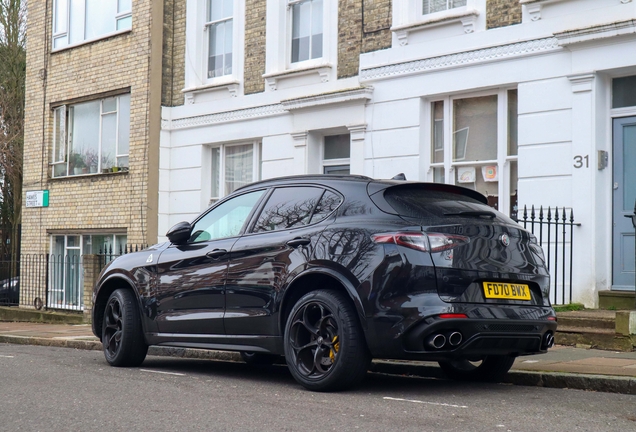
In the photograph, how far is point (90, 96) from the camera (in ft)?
63.9

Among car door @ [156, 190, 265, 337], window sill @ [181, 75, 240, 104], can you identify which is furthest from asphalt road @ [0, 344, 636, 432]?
window sill @ [181, 75, 240, 104]

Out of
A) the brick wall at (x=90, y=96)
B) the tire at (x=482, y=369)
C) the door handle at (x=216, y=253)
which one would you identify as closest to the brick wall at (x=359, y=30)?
the brick wall at (x=90, y=96)

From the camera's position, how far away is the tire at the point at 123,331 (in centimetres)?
858

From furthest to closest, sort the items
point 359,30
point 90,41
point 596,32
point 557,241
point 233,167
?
point 90,41 < point 233,167 < point 359,30 < point 557,241 < point 596,32

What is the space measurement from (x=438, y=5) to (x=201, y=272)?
7.39m

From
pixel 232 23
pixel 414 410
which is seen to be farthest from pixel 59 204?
pixel 414 410

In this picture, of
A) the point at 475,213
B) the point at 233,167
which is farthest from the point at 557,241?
the point at 233,167

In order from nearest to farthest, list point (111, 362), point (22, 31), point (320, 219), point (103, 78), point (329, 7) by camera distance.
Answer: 1. point (320, 219)
2. point (111, 362)
3. point (329, 7)
4. point (103, 78)
5. point (22, 31)

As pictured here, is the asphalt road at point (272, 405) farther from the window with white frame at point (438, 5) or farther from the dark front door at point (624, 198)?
the window with white frame at point (438, 5)

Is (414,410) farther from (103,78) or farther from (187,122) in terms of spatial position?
(103,78)

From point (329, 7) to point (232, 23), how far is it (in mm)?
2790

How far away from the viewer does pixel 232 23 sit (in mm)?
17109

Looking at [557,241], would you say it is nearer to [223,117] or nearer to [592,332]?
[592,332]

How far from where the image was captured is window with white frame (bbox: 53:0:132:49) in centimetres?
1896
